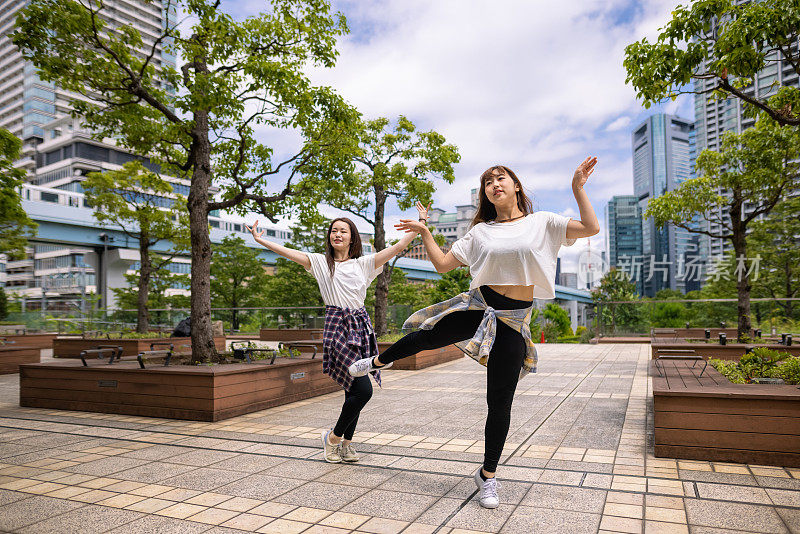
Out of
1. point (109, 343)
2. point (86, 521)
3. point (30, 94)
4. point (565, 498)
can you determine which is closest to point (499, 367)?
point (565, 498)

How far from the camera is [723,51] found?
539 centimetres

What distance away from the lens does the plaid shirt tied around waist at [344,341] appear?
12.2ft

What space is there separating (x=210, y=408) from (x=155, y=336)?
400 inches

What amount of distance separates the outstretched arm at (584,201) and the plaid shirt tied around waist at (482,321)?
21.0 inches

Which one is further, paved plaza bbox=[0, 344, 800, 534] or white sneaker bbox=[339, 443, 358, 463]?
white sneaker bbox=[339, 443, 358, 463]

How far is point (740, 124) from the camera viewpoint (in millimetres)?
26484

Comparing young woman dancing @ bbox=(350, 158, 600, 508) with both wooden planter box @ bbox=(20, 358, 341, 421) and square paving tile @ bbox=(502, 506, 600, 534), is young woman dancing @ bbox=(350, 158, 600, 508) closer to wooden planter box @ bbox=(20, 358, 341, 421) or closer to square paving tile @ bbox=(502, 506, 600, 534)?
square paving tile @ bbox=(502, 506, 600, 534)

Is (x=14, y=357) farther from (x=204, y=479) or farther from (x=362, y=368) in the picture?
(x=362, y=368)

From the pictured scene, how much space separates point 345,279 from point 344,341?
1.48 ft

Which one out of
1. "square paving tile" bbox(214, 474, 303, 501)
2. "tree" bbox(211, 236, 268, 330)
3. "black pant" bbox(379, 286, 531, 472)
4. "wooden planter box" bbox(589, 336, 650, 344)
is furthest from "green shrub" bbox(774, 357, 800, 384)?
"tree" bbox(211, 236, 268, 330)

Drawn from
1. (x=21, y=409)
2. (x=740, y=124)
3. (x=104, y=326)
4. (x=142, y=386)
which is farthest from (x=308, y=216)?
(x=740, y=124)

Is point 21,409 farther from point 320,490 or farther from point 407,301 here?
point 407,301

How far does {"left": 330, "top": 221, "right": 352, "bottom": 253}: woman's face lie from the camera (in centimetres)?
390

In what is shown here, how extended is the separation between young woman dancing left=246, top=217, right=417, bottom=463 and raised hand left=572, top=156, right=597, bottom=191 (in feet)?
4.10
